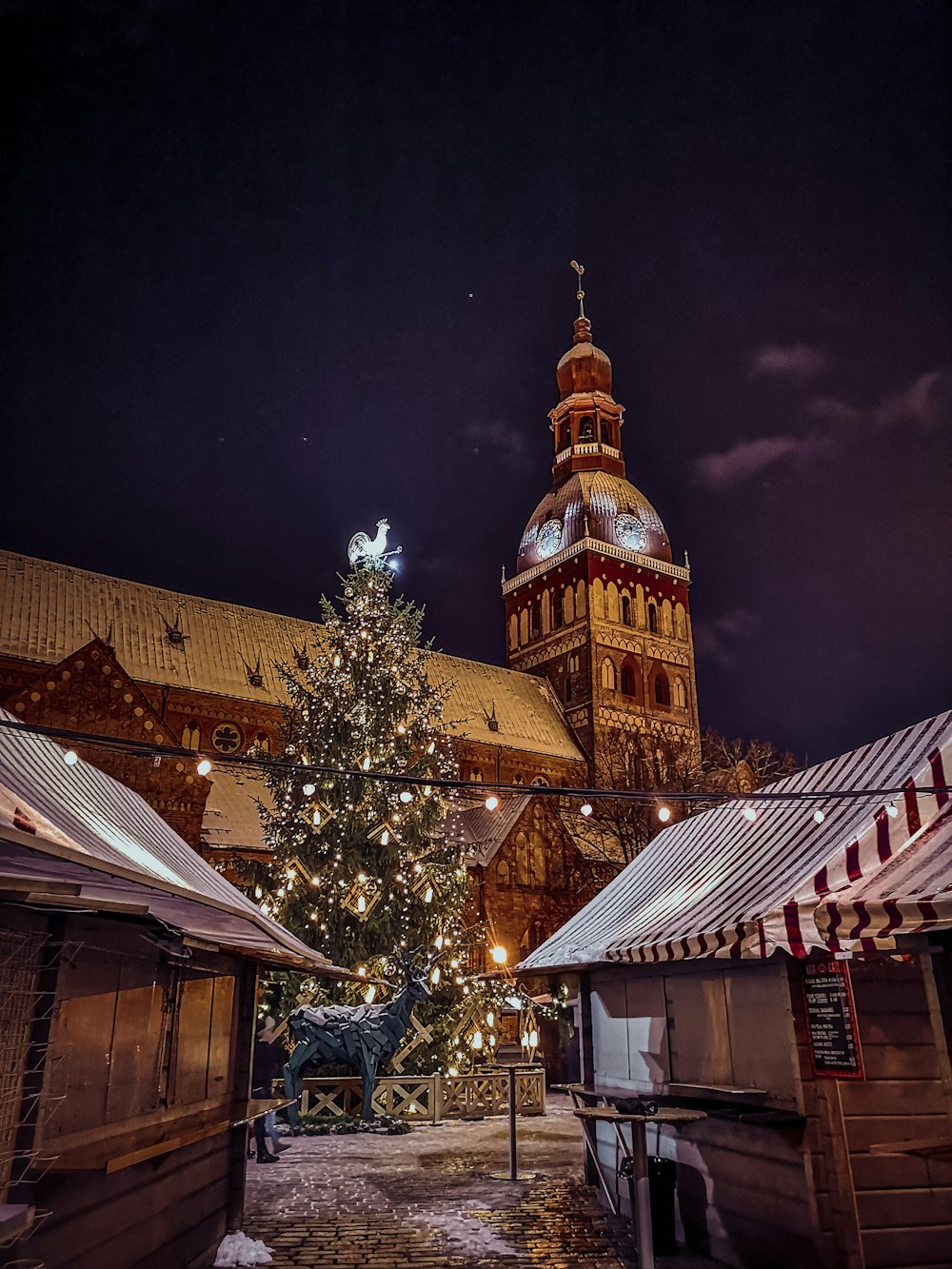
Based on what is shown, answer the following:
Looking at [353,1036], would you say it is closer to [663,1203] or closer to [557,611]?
[663,1203]

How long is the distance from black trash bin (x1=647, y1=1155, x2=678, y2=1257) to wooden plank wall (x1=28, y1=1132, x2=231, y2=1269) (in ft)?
15.4

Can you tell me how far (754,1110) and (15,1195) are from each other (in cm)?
666

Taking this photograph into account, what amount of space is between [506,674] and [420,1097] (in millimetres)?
43474

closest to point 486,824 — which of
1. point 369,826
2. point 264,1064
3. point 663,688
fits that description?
point 369,826

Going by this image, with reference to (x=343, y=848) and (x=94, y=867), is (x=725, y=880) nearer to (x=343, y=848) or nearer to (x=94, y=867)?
(x=94, y=867)

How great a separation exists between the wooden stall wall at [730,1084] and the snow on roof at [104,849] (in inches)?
161

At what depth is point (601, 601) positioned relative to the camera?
6412cm

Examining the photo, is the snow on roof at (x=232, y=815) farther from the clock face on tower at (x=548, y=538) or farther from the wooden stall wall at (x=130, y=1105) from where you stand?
the clock face on tower at (x=548, y=538)

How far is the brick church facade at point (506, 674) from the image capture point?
35.2 m

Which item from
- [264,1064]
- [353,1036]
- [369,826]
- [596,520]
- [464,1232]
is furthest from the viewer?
[596,520]

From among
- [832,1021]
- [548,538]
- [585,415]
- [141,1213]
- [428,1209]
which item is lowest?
[428,1209]

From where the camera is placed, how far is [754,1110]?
29.6 ft

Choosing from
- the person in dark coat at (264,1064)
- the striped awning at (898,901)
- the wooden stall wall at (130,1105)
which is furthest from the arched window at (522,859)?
the striped awning at (898,901)

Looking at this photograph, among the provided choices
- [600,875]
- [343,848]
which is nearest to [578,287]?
[600,875]
